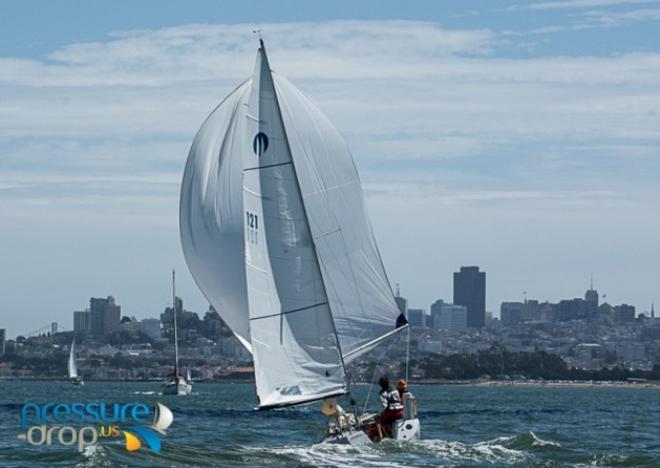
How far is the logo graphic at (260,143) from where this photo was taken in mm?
27531

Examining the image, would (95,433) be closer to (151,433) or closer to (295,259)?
(151,433)

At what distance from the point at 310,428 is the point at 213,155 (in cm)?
1063

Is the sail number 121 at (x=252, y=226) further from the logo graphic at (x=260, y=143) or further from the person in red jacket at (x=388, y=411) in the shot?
the person in red jacket at (x=388, y=411)

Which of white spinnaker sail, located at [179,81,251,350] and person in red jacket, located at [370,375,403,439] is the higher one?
white spinnaker sail, located at [179,81,251,350]

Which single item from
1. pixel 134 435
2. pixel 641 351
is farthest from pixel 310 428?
pixel 641 351

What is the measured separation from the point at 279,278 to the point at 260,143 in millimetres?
2193

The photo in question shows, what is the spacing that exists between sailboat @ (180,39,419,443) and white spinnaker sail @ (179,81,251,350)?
0.9 inches

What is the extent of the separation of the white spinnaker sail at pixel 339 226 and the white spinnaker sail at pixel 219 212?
3.89 feet

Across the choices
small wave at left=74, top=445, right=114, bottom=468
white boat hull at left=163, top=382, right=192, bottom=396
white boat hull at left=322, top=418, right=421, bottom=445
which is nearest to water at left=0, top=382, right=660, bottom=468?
small wave at left=74, top=445, right=114, bottom=468

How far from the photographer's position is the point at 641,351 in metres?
192

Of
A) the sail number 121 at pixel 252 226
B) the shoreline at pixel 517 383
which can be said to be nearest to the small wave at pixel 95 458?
the sail number 121 at pixel 252 226

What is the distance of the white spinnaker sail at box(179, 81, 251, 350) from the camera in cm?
2877

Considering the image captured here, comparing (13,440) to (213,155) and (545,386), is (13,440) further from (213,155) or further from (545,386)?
(545,386)

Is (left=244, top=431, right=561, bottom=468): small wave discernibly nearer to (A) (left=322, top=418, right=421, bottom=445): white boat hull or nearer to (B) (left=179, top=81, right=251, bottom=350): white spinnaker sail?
(A) (left=322, top=418, right=421, bottom=445): white boat hull
